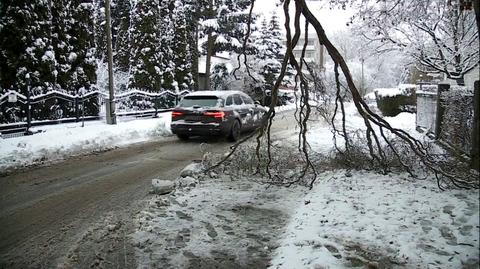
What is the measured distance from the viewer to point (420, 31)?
12211mm

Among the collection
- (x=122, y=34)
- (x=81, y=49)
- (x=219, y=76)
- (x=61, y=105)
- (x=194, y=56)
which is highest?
(x=122, y=34)

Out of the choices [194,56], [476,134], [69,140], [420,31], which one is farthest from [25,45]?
[476,134]

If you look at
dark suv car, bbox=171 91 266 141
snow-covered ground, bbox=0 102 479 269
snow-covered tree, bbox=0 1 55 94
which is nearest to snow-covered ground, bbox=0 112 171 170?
dark suv car, bbox=171 91 266 141

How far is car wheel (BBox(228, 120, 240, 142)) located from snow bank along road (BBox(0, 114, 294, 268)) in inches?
109

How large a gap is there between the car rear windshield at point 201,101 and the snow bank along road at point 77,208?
2734mm

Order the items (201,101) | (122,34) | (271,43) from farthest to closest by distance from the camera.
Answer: (271,43) → (122,34) → (201,101)

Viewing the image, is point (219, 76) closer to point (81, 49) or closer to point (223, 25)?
point (223, 25)

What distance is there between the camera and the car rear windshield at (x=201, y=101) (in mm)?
11875

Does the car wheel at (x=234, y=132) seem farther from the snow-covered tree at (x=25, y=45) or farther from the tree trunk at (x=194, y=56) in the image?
the tree trunk at (x=194, y=56)

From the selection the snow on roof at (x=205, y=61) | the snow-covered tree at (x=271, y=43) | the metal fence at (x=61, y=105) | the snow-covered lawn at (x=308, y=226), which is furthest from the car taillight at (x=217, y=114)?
the snow on roof at (x=205, y=61)

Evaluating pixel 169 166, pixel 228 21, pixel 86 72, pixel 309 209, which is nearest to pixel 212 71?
pixel 228 21

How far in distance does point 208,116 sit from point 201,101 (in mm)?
638

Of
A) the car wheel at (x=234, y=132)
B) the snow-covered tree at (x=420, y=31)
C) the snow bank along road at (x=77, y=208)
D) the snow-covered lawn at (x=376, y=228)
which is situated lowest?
the snow bank along road at (x=77, y=208)

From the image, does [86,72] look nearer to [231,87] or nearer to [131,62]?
[131,62]
